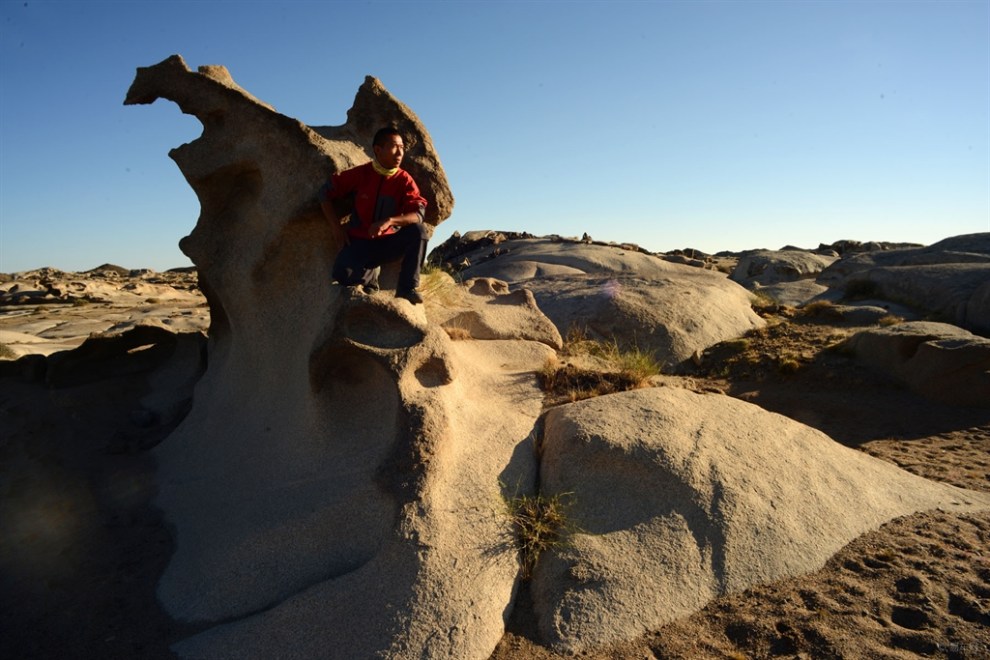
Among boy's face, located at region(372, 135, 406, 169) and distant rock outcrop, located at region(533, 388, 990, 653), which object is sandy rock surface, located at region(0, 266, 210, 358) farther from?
distant rock outcrop, located at region(533, 388, 990, 653)

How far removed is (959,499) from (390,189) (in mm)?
4223

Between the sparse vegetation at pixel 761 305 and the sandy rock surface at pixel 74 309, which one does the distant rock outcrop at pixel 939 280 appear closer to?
→ the sparse vegetation at pixel 761 305

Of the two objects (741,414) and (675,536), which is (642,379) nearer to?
(741,414)

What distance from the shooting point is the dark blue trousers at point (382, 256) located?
13.1 feet

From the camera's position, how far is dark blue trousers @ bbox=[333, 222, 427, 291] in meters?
3.99

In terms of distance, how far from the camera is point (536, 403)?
463 centimetres

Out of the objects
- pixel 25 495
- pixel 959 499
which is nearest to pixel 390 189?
pixel 25 495

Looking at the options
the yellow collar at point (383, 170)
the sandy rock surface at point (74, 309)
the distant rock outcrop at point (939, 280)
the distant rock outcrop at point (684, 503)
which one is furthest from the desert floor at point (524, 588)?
the distant rock outcrop at point (939, 280)

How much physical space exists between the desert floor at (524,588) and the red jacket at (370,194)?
2326 millimetres

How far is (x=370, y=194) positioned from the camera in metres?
3.96

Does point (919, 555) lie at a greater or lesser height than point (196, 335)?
lesser

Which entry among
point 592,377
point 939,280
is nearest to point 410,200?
point 592,377

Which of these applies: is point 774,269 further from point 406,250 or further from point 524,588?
point 524,588

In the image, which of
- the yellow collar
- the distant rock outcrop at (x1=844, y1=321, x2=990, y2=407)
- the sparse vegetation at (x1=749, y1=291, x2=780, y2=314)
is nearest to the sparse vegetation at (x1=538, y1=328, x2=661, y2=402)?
the yellow collar
